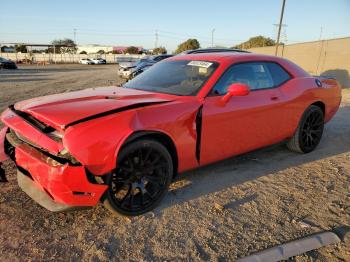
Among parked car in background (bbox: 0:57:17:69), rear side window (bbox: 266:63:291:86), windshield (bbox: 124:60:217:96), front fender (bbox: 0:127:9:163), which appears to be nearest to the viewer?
front fender (bbox: 0:127:9:163)

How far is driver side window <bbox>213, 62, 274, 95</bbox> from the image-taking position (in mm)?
3926

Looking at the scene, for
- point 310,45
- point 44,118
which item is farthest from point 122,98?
point 310,45

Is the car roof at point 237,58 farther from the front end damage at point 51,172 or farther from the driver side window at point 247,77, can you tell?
the front end damage at point 51,172

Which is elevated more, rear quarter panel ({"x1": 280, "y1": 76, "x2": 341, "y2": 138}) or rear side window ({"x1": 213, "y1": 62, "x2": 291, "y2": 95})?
rear side window ({"x1": 213, "y1": 62, "x2": 291, "y2": 95})

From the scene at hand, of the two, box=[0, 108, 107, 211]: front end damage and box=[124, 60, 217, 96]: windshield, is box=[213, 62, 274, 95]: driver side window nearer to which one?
box=[124, 60, 217, 96]: windshield

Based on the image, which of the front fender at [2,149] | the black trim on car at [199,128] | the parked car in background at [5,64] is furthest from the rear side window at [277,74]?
the parked car in background at [5,64]

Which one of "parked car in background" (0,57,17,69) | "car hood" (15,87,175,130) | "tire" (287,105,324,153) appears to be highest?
"car hood" (15,87,175,130)

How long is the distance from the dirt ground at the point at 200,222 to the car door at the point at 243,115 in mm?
462

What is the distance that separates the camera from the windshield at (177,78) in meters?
3.90

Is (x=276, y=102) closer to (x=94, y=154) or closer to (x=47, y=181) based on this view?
(x=94, y=154)

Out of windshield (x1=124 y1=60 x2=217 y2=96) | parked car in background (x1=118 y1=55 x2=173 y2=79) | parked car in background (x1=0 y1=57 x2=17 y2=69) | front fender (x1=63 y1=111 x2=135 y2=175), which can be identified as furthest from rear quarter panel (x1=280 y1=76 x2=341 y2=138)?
parked car in background (x1=0 y1=57 x2=17 y2=69)

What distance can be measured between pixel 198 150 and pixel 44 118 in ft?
5.20

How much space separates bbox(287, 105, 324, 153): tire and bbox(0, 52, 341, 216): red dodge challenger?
0.22 meters

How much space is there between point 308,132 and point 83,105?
11.7ft
